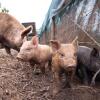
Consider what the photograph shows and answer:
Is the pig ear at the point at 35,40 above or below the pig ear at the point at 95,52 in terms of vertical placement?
above

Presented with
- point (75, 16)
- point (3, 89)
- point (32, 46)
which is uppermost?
point (75, 16)

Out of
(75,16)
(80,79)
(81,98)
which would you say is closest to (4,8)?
(75,16)

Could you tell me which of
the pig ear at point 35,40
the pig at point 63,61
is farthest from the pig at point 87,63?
the pig ear at point 35,40

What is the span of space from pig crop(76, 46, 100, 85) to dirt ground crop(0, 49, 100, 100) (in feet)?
0.64

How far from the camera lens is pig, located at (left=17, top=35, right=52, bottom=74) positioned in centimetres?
612

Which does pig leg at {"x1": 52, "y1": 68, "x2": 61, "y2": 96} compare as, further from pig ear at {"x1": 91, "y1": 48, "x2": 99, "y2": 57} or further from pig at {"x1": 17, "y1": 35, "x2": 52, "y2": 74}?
pig at {"x1": 17, "y1": 35, "x2": 52, "y2": 74}

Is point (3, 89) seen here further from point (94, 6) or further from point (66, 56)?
point (94, 6)

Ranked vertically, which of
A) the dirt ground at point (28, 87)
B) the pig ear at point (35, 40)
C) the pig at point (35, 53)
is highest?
the pig ear at point (35, 40)

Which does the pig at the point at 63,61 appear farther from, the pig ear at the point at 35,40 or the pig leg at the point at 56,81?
the pig ear at the point at 35,40

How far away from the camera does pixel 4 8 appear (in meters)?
13.6

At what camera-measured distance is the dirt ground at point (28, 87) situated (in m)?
4.93

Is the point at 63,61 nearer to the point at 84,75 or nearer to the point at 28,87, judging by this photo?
the point at 84,75

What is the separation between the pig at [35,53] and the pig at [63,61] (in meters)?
0.73

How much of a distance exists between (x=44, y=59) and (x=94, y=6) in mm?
1266
